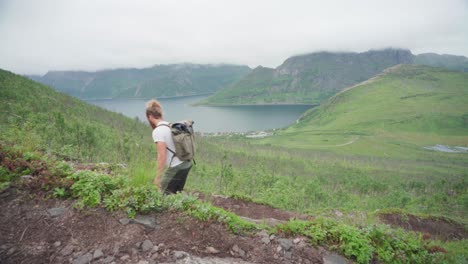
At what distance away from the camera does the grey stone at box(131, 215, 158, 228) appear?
4.69 metres

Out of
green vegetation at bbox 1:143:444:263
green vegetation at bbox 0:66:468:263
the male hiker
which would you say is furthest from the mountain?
the male hiker

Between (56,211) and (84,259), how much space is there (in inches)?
51.8

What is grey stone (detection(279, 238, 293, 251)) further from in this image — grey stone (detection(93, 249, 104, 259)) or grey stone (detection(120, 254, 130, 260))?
grey stone (detection(93, 249, 104, 259))

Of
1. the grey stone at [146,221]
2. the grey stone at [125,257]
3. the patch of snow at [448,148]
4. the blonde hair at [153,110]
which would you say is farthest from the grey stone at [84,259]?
the patch of snow at [448,148]

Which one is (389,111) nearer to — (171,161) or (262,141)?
(262,141)

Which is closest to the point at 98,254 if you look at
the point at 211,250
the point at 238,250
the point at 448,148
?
the point at 211,250

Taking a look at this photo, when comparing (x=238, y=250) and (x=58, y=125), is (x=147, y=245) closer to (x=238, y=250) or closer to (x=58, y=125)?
(x=238, y=250)

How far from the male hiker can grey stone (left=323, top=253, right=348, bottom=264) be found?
367 cm

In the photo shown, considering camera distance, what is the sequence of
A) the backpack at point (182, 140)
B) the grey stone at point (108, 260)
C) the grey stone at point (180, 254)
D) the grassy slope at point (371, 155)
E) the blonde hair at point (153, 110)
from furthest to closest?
1. the grassy slope at point (371, 155)
2. the blonde hair at point (153, 110)
3. the backpack at point (182, 140)
4. the grey stone at point (180, 254)
5. the grey stone at point (108, 260)

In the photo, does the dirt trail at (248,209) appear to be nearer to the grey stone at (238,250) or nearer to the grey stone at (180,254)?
the grey stone at (238,250)

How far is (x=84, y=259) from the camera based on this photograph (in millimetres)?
3846

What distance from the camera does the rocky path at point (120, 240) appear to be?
3939mm

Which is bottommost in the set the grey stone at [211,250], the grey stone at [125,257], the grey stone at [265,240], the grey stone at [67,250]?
the grey stone at [265,240]

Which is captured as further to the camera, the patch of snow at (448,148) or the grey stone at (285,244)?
the patch of snow at (448,148)
